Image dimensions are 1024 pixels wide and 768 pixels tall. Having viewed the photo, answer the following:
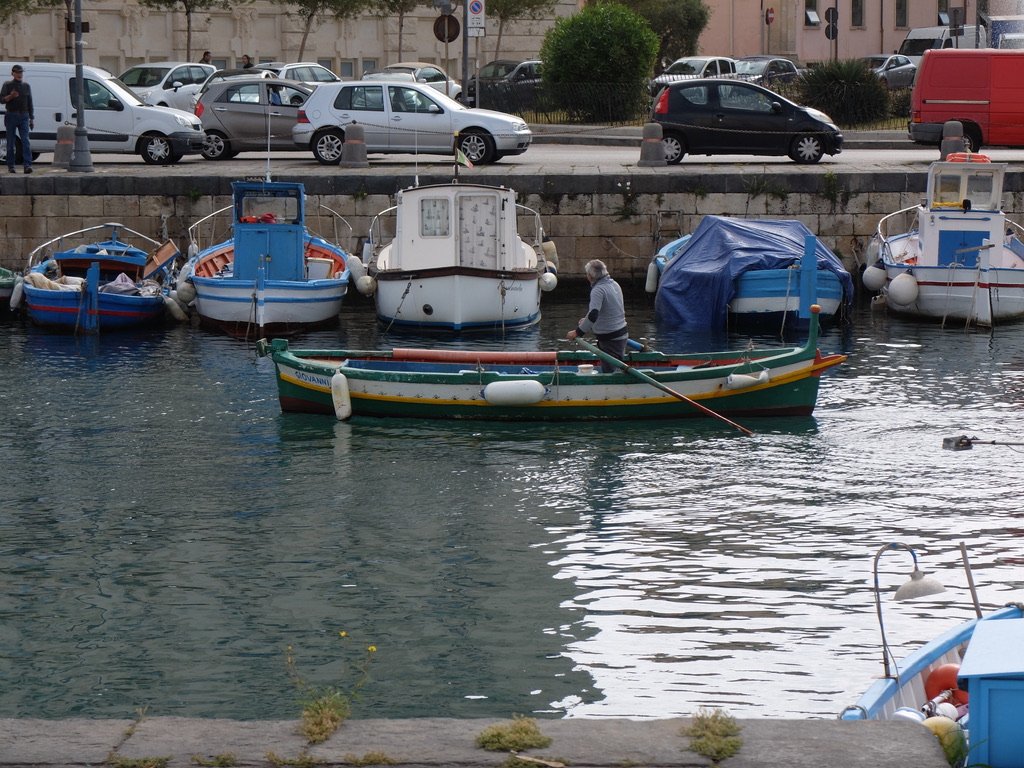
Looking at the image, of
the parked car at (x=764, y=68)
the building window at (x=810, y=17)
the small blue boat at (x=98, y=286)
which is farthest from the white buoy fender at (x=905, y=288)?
the building window at (x=810, y=17)

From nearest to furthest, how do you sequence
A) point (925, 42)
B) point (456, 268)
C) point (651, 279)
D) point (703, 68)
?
point (456, 268), point (651, 279), point (703, 68), point (925, 42)

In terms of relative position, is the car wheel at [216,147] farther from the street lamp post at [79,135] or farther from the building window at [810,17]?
the building window at [810,17]

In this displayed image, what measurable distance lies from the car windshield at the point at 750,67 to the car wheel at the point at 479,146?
1715 centimetres

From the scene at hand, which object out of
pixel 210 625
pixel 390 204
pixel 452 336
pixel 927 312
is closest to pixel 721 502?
pixel 210 625

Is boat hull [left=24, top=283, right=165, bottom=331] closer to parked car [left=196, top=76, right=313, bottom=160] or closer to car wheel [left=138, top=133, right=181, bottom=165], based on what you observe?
car wheel [left=138, top=133, right=181, bottom=165]

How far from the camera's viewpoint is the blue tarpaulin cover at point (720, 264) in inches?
848

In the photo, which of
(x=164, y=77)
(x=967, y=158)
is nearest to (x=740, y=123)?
(x=967, y=158)

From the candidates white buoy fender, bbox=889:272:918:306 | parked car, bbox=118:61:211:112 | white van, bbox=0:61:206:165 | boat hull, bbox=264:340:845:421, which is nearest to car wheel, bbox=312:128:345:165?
white van, bbox=0:61:206:165

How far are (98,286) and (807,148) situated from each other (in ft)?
39.0

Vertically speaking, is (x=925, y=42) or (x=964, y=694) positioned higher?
(x=925, y=42)

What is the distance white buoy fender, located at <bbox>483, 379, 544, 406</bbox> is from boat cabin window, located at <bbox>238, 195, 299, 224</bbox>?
26.0 ft

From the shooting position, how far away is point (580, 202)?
25000 mm

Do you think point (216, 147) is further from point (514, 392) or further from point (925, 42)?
point (925, 42)

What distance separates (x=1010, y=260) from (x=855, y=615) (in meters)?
14.3
